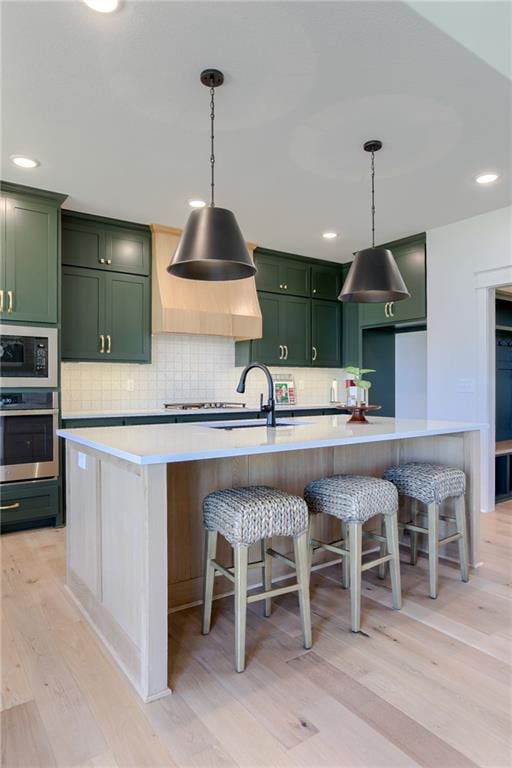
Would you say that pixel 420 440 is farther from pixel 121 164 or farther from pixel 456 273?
pixel 121 164

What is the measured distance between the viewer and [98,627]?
215cm

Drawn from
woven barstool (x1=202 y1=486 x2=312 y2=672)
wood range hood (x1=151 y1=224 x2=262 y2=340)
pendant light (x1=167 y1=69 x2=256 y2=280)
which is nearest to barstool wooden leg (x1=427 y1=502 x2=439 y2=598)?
woven barstool (x1=202 y1=486 x2=312 y2=672)

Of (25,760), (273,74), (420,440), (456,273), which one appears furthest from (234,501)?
(456,273)

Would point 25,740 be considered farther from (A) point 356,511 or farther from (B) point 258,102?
(B) point 258,102

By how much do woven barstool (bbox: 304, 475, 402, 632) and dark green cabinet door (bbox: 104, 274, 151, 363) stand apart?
102 inches

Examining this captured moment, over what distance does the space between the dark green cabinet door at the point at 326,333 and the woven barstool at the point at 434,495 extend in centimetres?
306

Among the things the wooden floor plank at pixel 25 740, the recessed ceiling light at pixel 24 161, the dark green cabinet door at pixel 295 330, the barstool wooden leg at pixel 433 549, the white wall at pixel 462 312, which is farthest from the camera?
the dark green cabinet door at pixel 295 330

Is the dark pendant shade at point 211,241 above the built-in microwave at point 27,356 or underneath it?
above

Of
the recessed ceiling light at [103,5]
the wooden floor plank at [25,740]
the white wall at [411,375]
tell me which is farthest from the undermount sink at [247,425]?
the white wall at [411,375]

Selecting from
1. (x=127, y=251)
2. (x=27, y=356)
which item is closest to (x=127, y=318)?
(x=127, y=251)

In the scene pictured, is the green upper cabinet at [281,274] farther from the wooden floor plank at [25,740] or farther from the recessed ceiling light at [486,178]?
the wooden floor plank at [25,740]

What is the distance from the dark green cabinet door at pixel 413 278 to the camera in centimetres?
481

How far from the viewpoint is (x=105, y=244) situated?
4.34 meters

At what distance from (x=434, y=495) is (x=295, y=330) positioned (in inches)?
130
